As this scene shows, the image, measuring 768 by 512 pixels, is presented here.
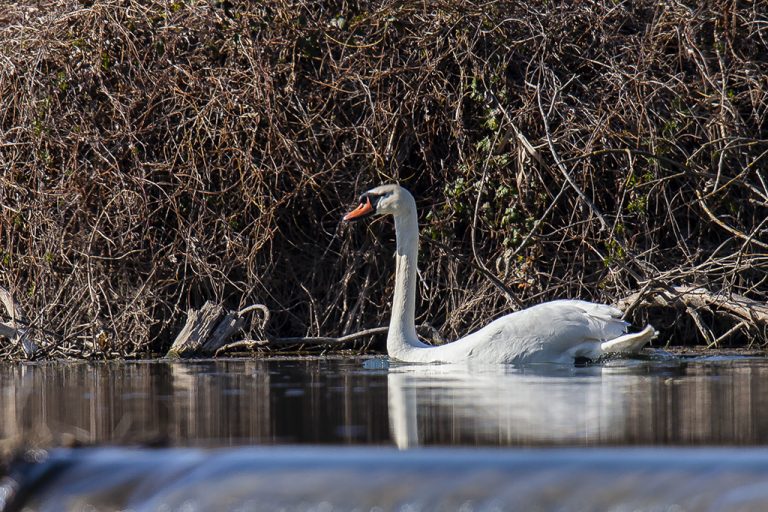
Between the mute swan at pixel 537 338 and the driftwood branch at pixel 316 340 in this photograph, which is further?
the driftwood branch at pixel 316 340

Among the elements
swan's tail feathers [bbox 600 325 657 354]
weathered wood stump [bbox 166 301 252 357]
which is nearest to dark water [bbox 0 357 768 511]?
swan's tail feathers [bbox 600 325 657 354]

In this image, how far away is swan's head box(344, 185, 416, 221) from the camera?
7.71 metres

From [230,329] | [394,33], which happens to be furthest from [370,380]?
[394,33]

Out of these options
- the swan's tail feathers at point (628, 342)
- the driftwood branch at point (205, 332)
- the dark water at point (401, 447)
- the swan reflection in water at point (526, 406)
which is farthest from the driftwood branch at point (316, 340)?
the dark water at point (401, 447)

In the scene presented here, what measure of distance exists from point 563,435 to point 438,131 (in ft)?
16.5

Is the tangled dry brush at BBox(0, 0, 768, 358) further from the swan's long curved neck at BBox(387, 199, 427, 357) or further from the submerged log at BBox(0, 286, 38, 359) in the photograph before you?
the swan's long curved neck at BBox(387, 199, 427, 357)

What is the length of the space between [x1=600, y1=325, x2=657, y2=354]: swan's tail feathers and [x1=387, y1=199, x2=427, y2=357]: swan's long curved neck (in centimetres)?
113

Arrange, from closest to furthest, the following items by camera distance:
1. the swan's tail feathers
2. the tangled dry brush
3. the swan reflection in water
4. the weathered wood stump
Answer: the swan reflection in water → the swan's tail feathers → the weathered wood stump → the tangled dry brush

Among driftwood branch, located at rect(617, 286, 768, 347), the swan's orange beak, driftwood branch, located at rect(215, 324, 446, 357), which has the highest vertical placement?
the swan's orange beak

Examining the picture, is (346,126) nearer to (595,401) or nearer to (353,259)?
(353,259)

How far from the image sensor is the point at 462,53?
345 inches

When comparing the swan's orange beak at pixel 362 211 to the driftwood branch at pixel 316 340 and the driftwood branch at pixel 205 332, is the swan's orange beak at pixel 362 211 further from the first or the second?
the driftwood branch at pixel 205 332

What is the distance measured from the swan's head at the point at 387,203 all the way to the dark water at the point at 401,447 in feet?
6.67

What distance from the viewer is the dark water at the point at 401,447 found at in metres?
3.46
